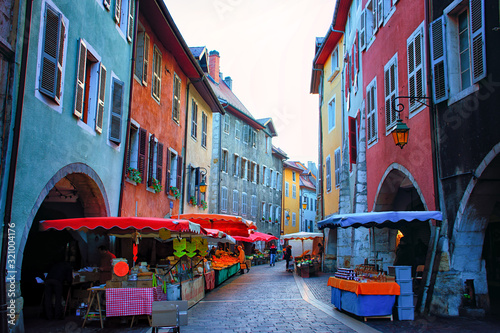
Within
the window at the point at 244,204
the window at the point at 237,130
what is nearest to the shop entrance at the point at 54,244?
the window at the point at 237,130

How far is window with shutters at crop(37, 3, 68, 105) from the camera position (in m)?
9.23

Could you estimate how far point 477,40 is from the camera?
952cm

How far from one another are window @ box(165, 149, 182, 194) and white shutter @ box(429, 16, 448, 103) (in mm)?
11385

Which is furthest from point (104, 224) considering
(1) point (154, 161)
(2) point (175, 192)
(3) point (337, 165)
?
(3) point (337, 165)

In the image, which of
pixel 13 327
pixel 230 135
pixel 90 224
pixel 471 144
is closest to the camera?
pixel 13 327

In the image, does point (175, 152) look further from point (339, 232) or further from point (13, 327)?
point (13, 327)

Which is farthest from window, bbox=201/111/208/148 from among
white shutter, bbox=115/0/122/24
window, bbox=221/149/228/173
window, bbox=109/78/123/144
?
white shutter, bbox=115/0/122/24

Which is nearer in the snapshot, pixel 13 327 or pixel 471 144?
pixel 13 327

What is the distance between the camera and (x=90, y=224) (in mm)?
10406

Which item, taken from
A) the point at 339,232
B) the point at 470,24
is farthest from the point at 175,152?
the point at 470,24

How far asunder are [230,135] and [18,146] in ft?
Answer: 97.1

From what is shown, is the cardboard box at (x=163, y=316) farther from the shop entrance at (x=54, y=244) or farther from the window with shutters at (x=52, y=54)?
the shop entrance at (x=54, y=244)

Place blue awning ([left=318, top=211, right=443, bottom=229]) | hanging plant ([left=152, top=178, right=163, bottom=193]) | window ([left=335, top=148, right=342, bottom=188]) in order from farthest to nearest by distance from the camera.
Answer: window ([left=335, top=148, right=342, bottom=188]), hanging plant ([left=152, top=178, right=163, bottom=193]), blue awning ([left=318, top=211, right=443, bottom=229])

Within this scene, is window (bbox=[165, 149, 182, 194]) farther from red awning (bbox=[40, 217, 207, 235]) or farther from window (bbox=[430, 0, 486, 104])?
window (bbox=[430, 0, 486, 104])
